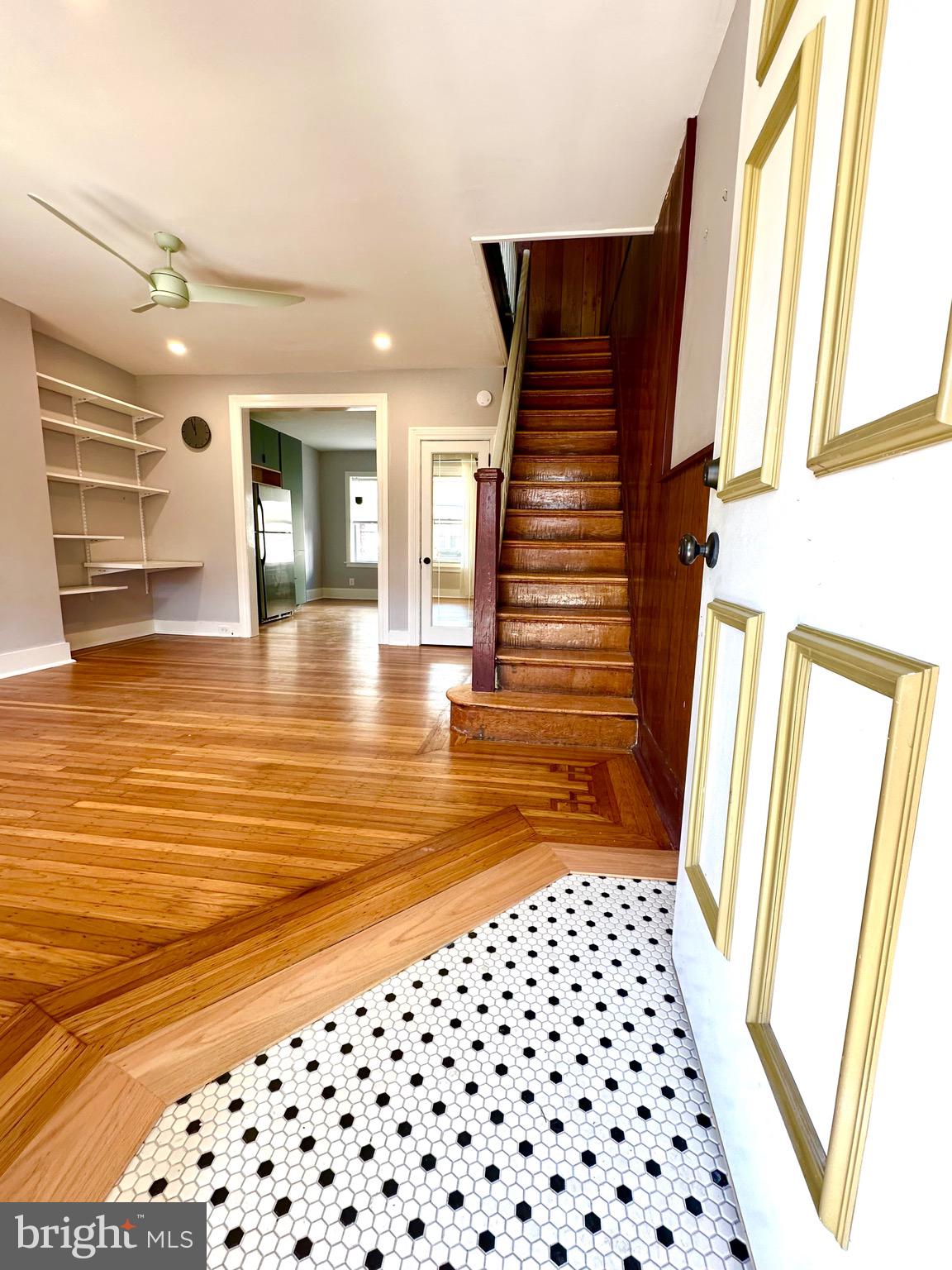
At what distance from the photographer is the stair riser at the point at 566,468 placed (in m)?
3.75

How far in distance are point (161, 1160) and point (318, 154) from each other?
10.7ft

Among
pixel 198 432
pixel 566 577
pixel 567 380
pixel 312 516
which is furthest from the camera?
pixel 312 516

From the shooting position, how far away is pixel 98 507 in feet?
16.6

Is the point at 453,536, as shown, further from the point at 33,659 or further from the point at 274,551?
the point at 33,659

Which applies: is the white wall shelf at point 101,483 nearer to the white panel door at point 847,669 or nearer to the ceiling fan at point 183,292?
the ceiling fan at point 183,292

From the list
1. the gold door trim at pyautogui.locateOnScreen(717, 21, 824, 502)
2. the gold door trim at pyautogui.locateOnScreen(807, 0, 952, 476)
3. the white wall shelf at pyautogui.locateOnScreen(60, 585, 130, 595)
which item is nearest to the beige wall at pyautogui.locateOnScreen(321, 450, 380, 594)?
the white wall shelf at pyautogui.locateOnScreen(60, 585, 130, 595)

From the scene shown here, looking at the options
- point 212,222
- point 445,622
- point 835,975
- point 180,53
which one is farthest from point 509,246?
point 835,975

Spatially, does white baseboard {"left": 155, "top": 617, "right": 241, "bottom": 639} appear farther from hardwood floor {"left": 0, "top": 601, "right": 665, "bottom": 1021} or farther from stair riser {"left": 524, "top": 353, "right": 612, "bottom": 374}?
stair riser {"left": 524, "top": 353, "right": 612, "bottom": 374}

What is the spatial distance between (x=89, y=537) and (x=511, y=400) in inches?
155

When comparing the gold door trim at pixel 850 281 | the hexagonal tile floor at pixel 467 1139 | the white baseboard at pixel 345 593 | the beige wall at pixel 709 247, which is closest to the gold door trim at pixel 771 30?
the gold door trim at pixel 850 281

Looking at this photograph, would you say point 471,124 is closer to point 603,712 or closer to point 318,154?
point 318,154

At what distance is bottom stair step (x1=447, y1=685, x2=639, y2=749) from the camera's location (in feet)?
8.34

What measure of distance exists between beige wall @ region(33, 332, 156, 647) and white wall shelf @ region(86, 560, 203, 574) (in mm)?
84

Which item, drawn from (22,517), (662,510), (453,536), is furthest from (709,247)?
(22,517)
